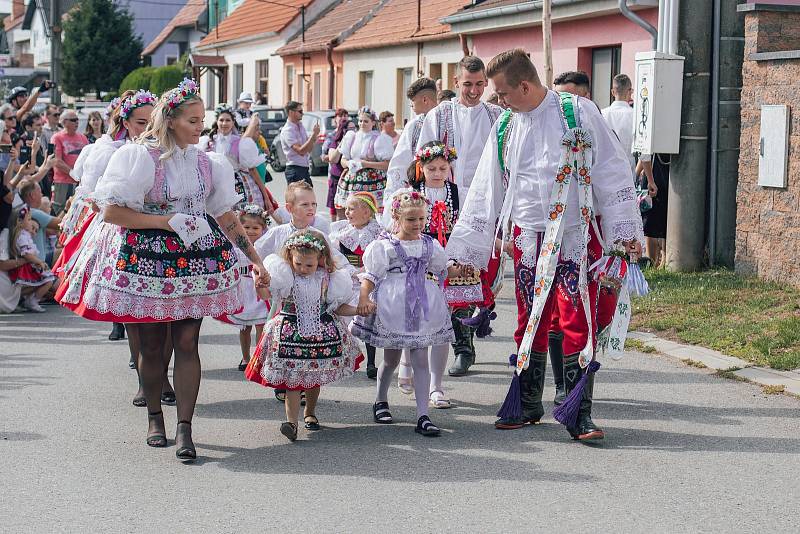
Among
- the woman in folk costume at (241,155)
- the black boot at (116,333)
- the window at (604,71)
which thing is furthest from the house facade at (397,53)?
the black boot at (116,333)

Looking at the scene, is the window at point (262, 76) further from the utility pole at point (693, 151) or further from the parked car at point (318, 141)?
the utility pole at point (693, 151)

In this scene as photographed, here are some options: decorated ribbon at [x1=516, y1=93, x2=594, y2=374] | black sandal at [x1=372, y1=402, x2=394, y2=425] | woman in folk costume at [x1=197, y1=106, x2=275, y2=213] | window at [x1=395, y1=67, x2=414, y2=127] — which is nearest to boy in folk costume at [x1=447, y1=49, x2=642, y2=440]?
decorated ribbon at [x1=516, y1=93, x2=594, y2=374]

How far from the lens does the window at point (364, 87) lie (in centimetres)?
3744

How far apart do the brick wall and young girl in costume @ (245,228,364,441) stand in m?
5.31

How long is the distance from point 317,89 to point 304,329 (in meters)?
36.6

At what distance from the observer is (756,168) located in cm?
1123

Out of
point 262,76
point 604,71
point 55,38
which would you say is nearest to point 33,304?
point 55,38

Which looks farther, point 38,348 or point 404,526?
point 38,348

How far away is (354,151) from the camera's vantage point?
1398 cm

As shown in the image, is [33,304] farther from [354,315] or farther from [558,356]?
[558,356]

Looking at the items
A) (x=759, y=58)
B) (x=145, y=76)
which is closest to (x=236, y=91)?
(x=145, y=76)

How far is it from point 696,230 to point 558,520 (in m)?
7.33

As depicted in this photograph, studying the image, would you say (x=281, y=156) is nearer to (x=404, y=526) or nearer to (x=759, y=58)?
(x=759, y=58)

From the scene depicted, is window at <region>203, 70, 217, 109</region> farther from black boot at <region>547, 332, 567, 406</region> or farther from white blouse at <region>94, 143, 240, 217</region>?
white blouse at <region>94, 143, 240, 217</region>
